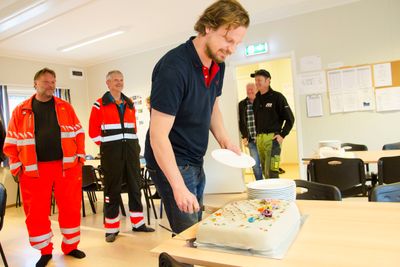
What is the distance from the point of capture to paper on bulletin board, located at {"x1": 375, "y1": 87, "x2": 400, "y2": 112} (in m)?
4.18

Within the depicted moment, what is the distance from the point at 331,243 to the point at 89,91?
7.12 meters

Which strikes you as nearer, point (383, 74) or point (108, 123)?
point (108, 123)

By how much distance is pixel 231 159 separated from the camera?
1284mm

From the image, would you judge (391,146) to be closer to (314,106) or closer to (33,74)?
(314,106)

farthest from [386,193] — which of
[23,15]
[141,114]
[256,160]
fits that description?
[141,114]

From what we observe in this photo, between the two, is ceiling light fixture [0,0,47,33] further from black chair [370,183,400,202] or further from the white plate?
black chair [370,183,400,202]

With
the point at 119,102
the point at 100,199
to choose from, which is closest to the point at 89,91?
the point at 100,199

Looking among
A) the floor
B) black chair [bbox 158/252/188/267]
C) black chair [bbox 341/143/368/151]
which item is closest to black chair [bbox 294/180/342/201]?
black chair [bbox 158/252/188/267]

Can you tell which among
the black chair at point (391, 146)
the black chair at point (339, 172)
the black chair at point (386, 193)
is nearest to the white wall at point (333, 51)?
the black chair at point (391, 146)

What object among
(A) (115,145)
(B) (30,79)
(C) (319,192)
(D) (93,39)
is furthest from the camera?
(B) (30,79)

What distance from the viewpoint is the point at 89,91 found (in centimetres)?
730

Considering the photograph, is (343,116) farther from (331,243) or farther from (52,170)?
(331,243)

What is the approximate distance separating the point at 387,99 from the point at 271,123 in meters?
1.55

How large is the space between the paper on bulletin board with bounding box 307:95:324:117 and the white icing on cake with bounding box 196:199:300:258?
385 cm
